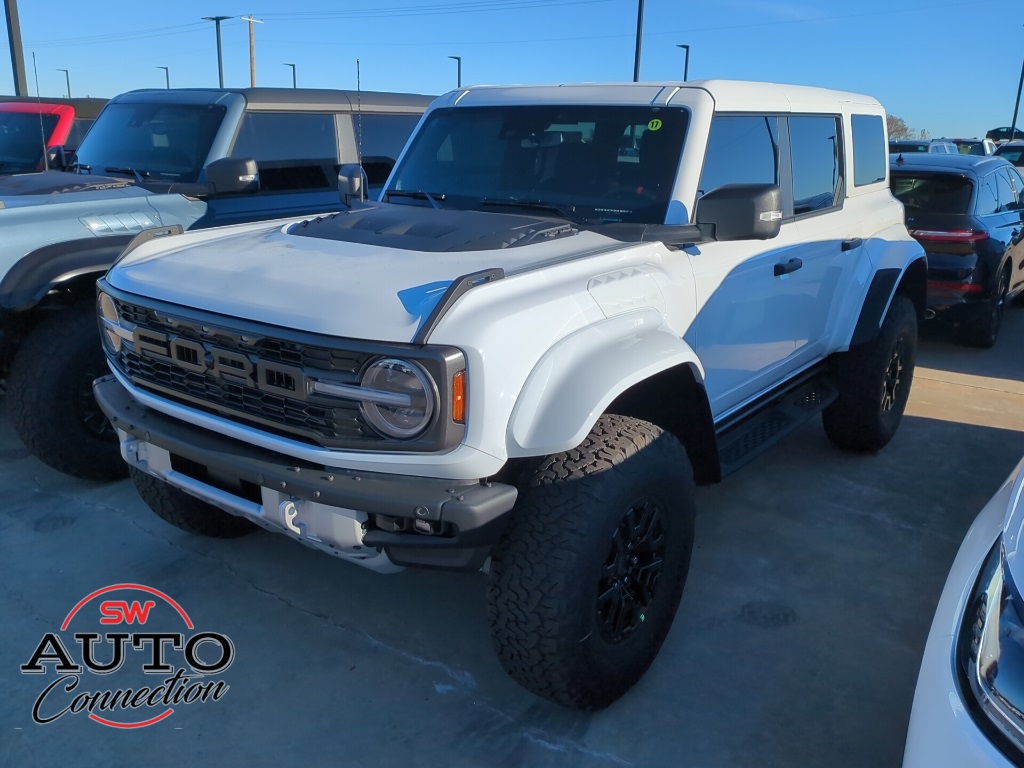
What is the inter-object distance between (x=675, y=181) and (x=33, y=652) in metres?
2.88

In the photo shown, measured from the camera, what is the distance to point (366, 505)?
228cm

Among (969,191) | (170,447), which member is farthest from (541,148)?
(969,191)

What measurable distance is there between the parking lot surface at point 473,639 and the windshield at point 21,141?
3.07 metres

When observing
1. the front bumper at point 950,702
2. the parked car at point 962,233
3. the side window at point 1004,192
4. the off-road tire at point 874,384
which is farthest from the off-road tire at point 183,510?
the side window at point 1004,192

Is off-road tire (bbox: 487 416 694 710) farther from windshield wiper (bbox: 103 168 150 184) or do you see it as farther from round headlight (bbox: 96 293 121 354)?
windshield wiper (bbox: 103 168 150 184)

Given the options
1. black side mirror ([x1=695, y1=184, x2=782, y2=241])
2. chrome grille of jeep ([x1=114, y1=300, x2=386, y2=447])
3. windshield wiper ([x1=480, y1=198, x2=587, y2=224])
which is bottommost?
chrome grille of jeep ([x1=114, y1=300, x2=386, y2=447])

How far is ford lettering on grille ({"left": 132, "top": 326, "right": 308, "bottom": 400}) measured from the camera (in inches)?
94.8

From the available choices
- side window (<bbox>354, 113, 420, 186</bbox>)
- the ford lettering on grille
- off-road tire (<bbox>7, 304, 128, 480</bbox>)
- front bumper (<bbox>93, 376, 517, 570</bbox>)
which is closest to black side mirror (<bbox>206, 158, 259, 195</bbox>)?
off-road tire (<bbox>7, 304, 128, 480</bbox>)

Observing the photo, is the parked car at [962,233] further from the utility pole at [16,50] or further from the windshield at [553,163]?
the utility pole at [16,50]

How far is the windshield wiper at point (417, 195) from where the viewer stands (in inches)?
146

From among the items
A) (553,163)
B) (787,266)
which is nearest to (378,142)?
(553,163)

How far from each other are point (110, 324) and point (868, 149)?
162 inches

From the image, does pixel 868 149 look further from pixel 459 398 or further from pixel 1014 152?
pixel 1014 152

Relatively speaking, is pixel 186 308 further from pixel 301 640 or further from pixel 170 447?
pixel 301 640
